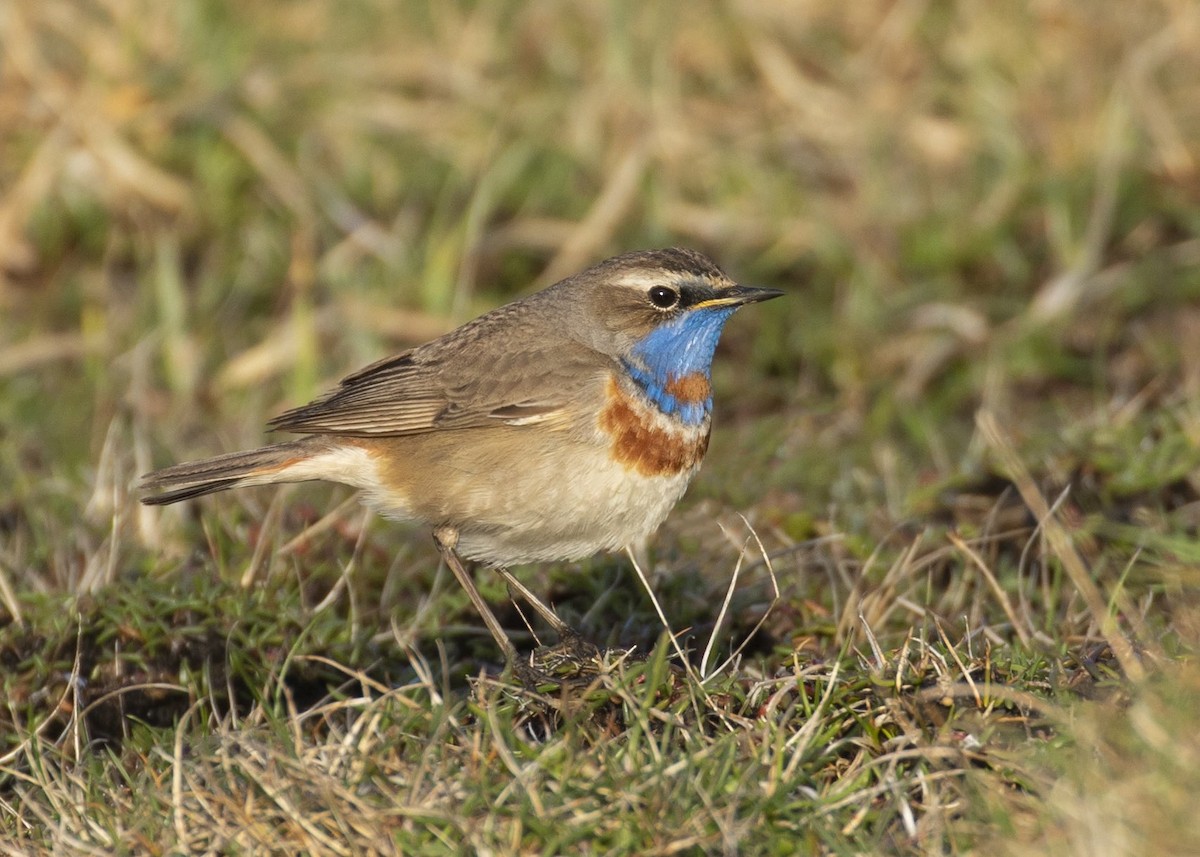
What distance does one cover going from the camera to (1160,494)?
6.75m

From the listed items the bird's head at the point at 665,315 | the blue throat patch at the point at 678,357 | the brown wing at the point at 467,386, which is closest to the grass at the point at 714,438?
the brown wing at the point at 467,386

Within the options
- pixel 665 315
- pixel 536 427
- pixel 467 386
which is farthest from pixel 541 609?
pixel 665 315

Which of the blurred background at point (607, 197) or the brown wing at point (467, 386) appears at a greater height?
the brown wing at point (467, 386)

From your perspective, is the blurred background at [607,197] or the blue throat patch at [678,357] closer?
the blue throat patch at [678,357]

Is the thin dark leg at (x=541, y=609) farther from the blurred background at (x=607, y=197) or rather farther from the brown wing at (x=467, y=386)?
the blurred background at (x=607, y=197)

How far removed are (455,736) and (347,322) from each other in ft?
16.5

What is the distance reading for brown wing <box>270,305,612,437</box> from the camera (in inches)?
236

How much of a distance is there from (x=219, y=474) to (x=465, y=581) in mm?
1007

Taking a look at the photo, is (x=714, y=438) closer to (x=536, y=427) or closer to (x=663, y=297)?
(x=663, y=297)

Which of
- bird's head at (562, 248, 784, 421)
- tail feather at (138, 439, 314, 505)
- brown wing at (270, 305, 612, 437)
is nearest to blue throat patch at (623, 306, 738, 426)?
bird's head at (562, 248, 784, 421)

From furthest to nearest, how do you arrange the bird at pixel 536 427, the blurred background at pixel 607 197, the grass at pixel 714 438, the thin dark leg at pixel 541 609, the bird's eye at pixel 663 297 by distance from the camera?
the blurred background at pixel 607 197 < the bird's eye at pixel 663 297 < the thin dark leg at pixel 541 609 < the bird at pixel 536 427 < the grass at pixel 714 438

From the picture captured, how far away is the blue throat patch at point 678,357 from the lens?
603 cm

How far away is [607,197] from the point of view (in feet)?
33.2

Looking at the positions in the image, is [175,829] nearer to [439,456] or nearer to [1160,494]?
[439,456]
